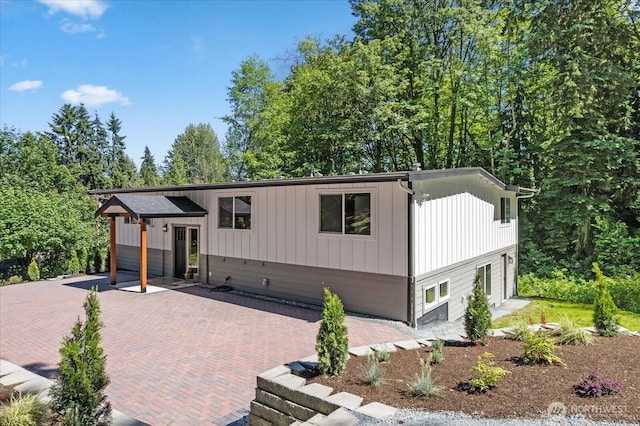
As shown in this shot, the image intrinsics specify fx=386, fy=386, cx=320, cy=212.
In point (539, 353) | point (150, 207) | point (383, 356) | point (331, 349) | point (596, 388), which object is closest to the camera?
point (596, 388)

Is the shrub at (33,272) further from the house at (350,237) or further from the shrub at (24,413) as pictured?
the shrub at (24,413)

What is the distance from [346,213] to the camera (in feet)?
31.2

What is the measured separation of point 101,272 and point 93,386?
47.4 ft

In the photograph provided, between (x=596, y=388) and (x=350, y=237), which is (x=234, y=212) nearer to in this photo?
(x=350, y=237)

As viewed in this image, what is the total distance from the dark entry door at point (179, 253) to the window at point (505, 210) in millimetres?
11750

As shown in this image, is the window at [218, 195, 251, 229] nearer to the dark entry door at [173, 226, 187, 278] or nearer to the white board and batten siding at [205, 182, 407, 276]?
the white board and batten siding at [205, 182, 407, 276]

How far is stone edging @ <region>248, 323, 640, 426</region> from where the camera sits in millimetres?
3718

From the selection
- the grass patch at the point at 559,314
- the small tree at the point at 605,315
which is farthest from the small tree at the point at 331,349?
the grass patch at the point at 559,314

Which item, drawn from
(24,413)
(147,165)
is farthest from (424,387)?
(147,165)

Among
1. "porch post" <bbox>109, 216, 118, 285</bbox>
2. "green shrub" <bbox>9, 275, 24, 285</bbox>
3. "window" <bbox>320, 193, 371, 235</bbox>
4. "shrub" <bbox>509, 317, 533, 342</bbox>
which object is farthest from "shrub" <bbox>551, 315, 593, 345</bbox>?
"green shrub" <bbox>9, 275, 24, 285</bbox>

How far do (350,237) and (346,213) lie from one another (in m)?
0.60

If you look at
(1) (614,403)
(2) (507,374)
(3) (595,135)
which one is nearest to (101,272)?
(2) (507,374)

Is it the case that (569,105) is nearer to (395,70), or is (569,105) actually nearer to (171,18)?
(395,70)

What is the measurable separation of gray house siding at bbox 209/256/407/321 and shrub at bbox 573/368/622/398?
4.76m
